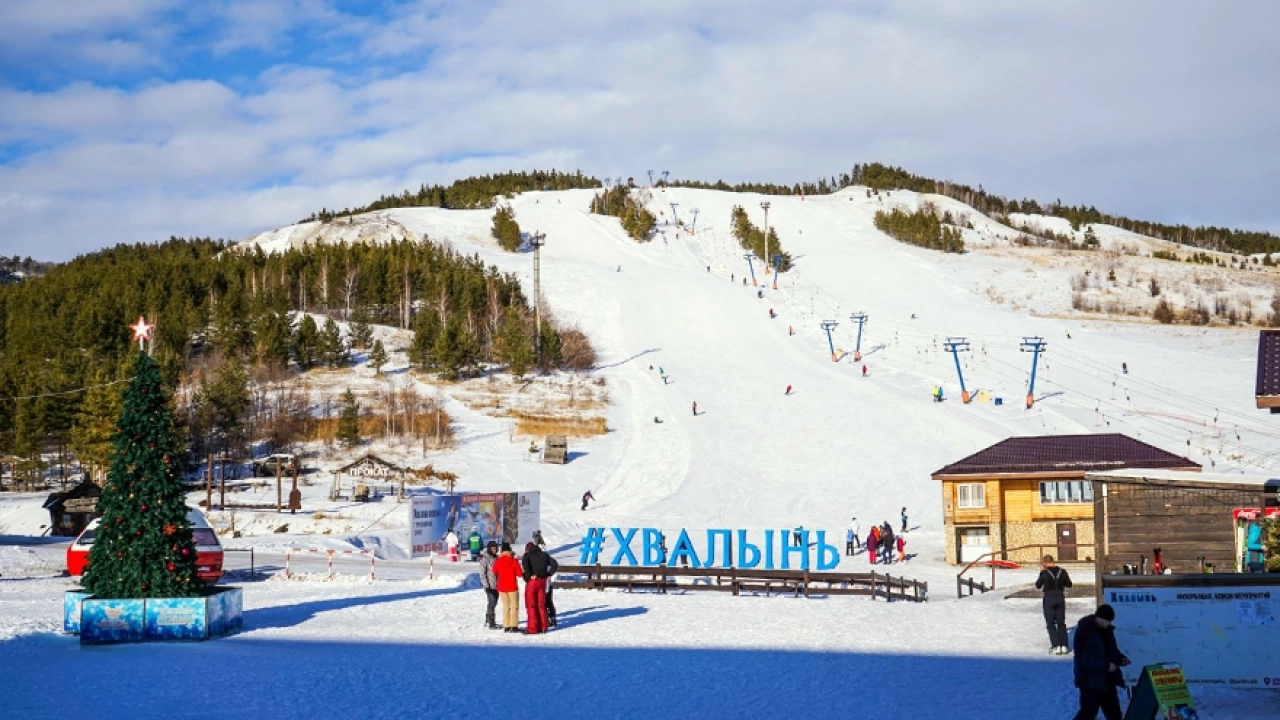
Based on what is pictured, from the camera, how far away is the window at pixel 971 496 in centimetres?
3588

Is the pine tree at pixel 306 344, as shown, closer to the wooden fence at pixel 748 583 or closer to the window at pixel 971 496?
the window at pixel 971 496

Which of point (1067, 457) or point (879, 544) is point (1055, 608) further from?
point (1067, 457)

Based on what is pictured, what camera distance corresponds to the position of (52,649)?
15508 millimetres

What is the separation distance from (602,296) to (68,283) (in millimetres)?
44619

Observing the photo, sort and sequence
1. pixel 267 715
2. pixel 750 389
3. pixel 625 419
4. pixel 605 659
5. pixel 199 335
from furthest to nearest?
1. pixel 199 335
2. pixel 750 389
3. pixel 625 419
4. pixel 605 659
5. pixel 267 715

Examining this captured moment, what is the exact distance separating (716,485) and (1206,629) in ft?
121

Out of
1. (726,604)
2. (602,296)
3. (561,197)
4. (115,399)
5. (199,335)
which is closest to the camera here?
(726,604)

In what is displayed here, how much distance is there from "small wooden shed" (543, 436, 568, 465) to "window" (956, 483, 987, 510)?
2147cm

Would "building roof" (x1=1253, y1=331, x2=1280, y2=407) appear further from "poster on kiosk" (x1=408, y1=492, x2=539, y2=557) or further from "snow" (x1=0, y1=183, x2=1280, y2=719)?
"poster on kiosk" (x1=408, y1=492, x2=539, y2=557)

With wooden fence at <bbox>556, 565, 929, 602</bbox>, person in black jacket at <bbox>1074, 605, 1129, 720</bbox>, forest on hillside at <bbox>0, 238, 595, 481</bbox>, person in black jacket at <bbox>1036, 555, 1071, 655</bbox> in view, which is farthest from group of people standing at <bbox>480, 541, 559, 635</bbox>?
forest on hillside at <bbox>0, 238, 595, 481</bbox>

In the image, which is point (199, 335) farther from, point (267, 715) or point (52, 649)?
point (267, 715)

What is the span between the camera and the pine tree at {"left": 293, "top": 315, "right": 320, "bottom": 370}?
75500mm

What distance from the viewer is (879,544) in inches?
1416

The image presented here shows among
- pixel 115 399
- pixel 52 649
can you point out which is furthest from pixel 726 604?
pixel 115 399
